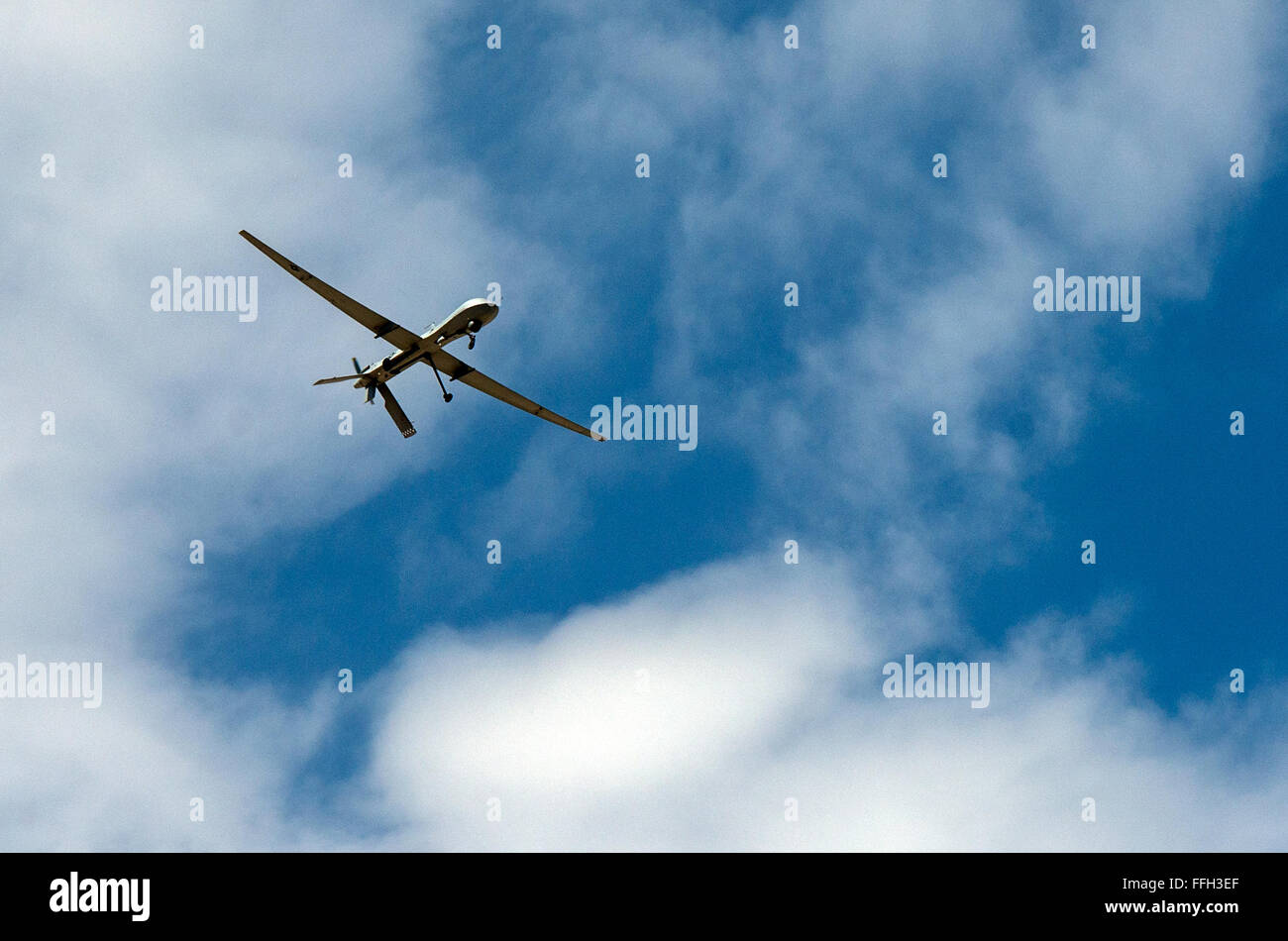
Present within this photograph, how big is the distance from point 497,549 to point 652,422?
12.8 m

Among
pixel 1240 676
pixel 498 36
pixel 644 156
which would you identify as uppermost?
pixel 498 36

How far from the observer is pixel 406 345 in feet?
254

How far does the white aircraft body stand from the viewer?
243ft

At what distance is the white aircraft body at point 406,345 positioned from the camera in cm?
7394

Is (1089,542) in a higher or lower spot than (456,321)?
lower

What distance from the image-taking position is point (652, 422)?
8556cm
